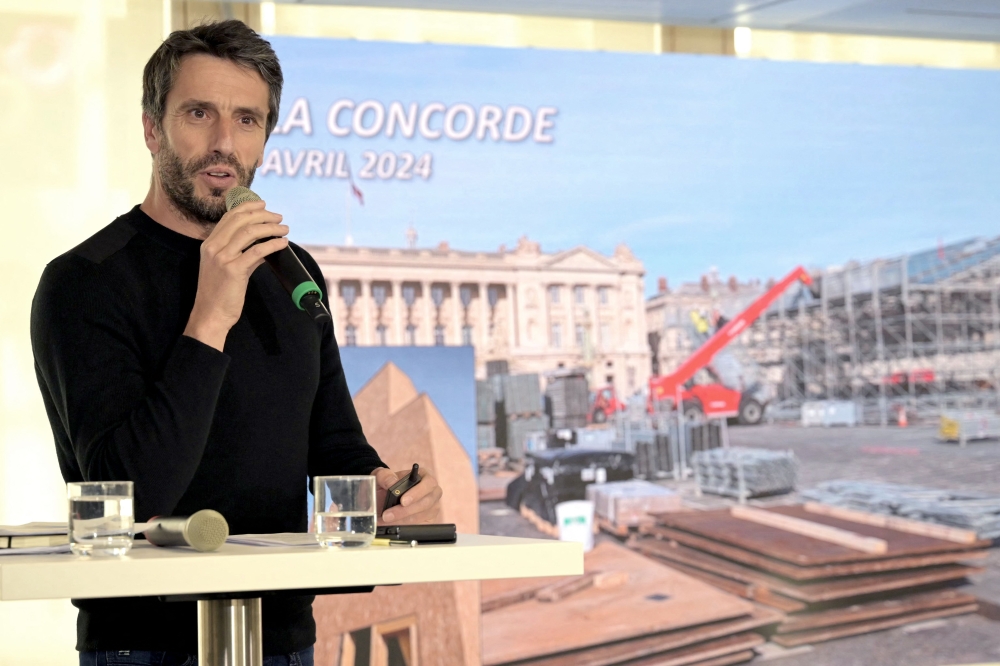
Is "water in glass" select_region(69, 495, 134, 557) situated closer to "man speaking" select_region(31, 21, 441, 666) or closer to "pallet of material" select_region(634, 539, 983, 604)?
"man speaking" select_region(31, 21, 441, 666)

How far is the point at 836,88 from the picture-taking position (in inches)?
170

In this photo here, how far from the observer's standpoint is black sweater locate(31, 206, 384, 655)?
3.93 feet

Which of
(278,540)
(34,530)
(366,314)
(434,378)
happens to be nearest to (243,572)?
(278,540)

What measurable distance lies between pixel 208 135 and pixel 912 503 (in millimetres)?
3431

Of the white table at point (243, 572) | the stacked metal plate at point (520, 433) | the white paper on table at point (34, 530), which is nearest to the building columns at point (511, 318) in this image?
the stacked metal plate at point (520, 433)

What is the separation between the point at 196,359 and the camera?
3.99 ft

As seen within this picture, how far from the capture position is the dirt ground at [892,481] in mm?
3959

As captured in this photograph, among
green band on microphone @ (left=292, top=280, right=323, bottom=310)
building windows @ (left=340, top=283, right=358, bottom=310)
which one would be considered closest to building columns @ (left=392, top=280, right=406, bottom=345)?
building windows @ (left=340, top=283, right=358, bottom=310)

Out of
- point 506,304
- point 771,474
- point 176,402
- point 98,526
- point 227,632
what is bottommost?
point 771,474

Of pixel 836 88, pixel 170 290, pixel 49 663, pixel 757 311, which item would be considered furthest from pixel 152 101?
pixel 836 88

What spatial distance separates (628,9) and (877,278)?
55.8 inches

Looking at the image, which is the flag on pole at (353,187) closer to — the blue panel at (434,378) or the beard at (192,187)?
the blue panel at (434,378)

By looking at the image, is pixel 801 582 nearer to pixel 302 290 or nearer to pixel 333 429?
pixel 333 429

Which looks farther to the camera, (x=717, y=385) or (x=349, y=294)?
(x=717, y=385)
